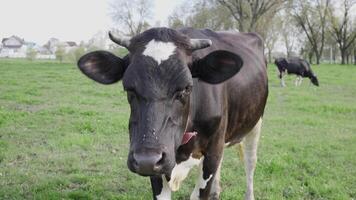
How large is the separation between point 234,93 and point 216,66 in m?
1.20

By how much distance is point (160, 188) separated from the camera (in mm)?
4031

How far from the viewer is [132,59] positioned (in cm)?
322

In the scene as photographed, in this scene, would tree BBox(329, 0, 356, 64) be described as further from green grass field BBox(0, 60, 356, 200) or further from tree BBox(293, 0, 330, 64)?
green grass field BBox(0, 60, 356, 200)

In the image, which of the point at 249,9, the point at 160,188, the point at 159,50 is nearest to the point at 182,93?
the point at 159,50

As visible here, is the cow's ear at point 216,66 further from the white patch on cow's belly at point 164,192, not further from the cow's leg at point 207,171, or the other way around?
the white patch on cow's belly at point 164,192

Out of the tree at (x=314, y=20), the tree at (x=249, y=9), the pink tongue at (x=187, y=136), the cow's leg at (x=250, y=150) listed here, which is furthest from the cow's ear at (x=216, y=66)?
the tree at (x=314, y=20)

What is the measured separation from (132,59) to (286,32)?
64.9 metres

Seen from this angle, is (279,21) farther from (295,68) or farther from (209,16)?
(295,68)

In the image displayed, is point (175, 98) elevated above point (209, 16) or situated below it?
below

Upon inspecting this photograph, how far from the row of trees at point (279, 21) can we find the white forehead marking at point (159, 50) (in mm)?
35342

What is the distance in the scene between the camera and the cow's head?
9.21ft

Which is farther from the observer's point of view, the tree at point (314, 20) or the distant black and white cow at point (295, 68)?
the tree at point (314, 20)

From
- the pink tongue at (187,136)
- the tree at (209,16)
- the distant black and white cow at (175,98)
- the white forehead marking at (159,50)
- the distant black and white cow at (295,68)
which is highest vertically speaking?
the tree at (209,16)

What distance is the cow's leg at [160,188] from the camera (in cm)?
400
